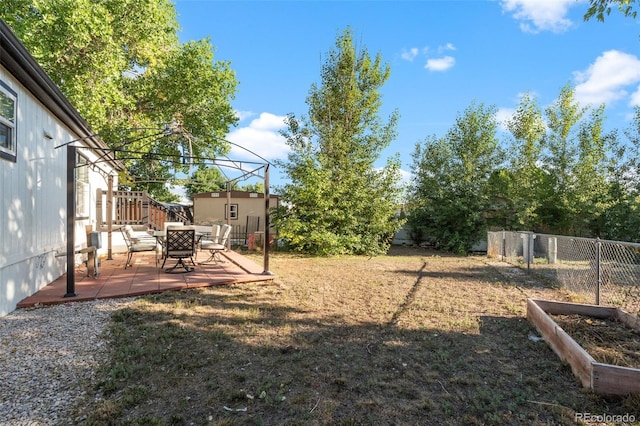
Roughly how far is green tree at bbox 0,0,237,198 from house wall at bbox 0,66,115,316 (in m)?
1.99

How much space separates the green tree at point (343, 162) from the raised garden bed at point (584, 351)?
8424 millimetres

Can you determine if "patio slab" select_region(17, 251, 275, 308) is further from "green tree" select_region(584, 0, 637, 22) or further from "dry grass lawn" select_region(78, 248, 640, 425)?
"green tree" select_region(584, 0, 637, 22)

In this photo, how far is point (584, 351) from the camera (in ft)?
9.13

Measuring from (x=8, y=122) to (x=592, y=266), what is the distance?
877 centimetres

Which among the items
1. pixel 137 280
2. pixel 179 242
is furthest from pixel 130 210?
pixel 137 280

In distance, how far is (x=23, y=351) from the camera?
11.0ft

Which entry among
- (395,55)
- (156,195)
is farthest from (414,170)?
(156,195)

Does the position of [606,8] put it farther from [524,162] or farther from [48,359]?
[524,162]

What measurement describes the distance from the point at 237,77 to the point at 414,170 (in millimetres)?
10014

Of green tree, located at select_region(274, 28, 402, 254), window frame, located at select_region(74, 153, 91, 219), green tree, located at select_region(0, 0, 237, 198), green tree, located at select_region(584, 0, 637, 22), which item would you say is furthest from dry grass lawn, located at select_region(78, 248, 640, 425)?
green tree, located at select_region(274, 28, 402, 254)

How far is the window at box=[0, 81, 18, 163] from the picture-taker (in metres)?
4.36

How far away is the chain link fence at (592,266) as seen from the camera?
4.90 meters

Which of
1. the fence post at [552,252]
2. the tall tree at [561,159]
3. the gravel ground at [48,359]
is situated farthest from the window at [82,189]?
the tall tree at [561,159]

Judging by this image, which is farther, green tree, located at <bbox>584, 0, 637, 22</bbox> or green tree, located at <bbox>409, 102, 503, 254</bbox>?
green tree, located at <bbox>409, 102, 503, 254</bbox>
